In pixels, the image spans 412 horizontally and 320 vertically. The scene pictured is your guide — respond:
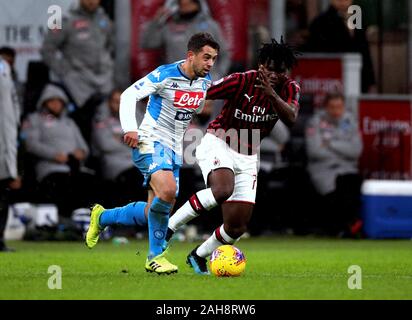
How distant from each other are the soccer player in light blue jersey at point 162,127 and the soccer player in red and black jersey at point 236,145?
0.33 meters

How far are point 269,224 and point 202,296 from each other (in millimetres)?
9118

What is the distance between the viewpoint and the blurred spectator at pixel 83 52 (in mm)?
16969

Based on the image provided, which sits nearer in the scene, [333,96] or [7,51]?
[7,51]

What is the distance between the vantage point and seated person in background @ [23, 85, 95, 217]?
1647 centimetres

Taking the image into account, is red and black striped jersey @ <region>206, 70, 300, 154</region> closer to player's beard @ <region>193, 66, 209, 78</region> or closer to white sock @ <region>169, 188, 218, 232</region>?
player's beard @ <region>193, 66, 209, 78</region>

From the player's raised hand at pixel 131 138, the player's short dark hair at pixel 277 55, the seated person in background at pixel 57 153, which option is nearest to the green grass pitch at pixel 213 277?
the seated person in background at pixel 57 153

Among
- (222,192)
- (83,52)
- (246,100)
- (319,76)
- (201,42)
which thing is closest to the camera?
(201,42)

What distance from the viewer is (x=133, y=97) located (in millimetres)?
10312

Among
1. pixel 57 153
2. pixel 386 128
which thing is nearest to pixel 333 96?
pixel 386 128

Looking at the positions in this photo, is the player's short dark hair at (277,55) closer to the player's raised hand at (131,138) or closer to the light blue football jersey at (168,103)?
the light blue football jersey at (168,103)

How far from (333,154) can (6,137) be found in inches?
205

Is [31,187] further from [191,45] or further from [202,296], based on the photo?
[202,296]

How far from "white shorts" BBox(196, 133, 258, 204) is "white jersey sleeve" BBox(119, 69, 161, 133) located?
900mm

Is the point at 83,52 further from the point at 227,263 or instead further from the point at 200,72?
the point at 227,263
